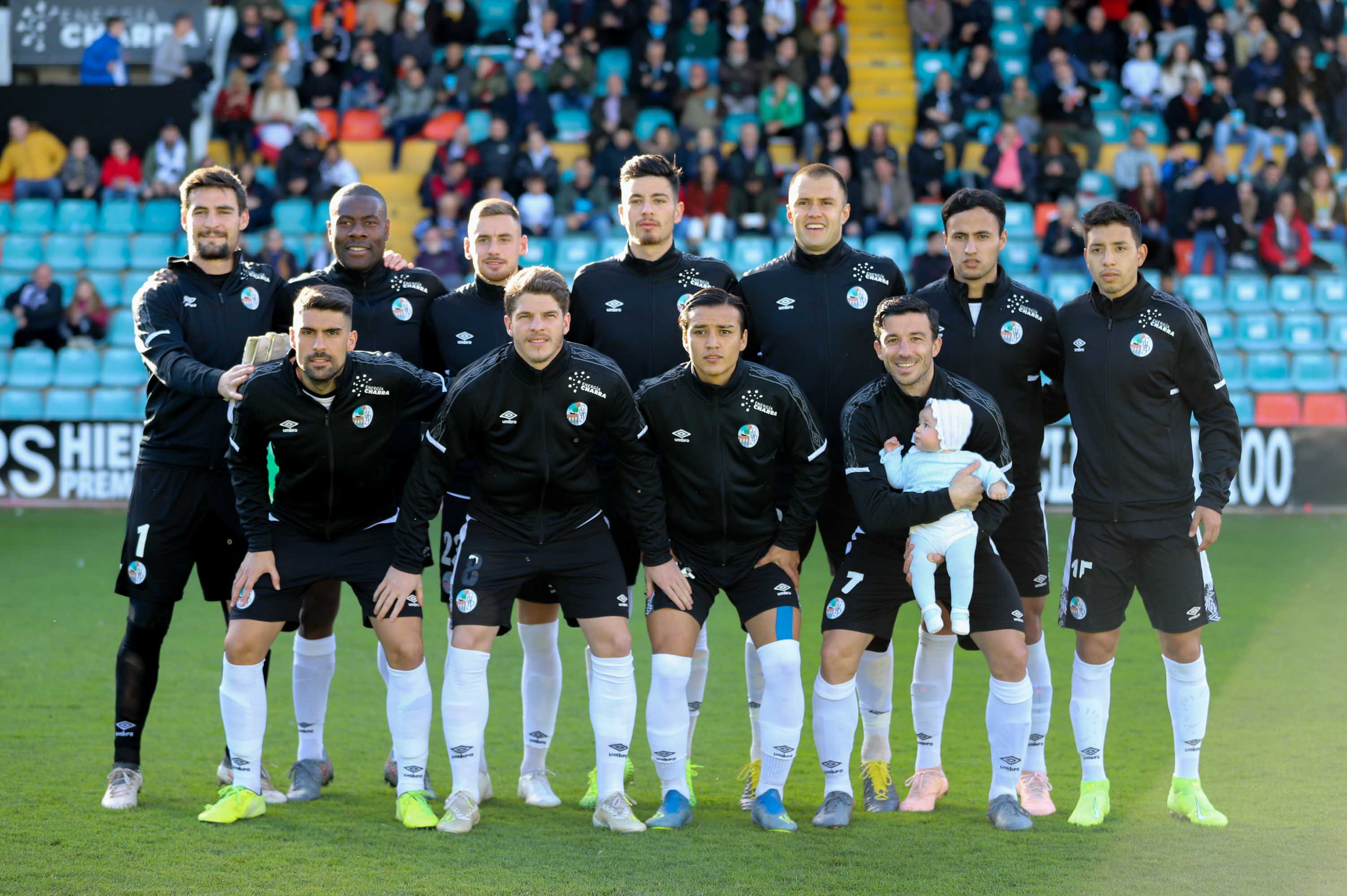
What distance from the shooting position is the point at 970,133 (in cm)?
1666

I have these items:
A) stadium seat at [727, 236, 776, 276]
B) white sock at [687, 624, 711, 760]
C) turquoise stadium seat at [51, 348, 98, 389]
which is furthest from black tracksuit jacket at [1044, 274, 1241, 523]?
turquoise stadium seat at [51, 348, 98, 389]

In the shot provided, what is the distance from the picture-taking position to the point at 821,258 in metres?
5.45

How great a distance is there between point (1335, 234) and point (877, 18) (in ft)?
20.8

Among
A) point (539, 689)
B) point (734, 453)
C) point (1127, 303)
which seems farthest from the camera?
point (539, 689)

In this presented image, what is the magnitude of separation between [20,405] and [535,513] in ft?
32.0

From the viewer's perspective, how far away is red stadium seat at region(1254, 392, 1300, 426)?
13047mm

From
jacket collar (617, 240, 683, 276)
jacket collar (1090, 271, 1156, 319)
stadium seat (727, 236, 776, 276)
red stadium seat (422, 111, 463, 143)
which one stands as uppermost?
red stadium seat (422, 111, 463, 143)

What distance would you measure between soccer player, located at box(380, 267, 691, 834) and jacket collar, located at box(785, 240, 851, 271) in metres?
0.93

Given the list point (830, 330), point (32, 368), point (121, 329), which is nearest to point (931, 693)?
point (830, 330)

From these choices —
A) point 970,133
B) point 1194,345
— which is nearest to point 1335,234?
point 970,133

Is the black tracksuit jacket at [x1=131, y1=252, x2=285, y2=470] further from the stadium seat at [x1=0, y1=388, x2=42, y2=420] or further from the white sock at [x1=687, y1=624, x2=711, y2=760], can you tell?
the stadium seat at [x1=0, y1=388, x2=42, y2=420]

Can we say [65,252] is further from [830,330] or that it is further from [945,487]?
[945,487]

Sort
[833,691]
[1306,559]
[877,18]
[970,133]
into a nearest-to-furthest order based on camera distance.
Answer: [833,691], [1306,559], [970,133], [877,18]

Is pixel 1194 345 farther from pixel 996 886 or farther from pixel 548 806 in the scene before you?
pixel 548 806
